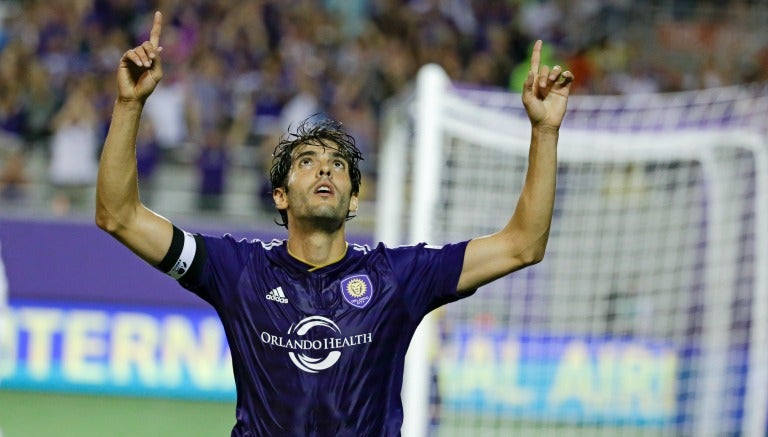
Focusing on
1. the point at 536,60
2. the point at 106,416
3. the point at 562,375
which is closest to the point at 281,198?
the point at 536,60

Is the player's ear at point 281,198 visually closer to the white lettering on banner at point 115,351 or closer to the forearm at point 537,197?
the forearm at point 537,197

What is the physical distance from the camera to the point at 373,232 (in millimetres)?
14242

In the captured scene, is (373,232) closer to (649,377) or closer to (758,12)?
(649,377)

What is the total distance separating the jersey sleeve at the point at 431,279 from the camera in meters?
4.94

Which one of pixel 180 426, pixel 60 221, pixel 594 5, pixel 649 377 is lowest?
pixel 180 426

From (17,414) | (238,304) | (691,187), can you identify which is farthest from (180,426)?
(238,304)

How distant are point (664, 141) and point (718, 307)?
4.76 feet

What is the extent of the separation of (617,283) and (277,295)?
19.2 feet

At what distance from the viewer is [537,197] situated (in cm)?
475

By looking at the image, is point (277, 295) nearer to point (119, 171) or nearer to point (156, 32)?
point (119, 171)

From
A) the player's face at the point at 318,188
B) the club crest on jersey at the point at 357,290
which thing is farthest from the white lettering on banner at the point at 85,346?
the club crest on jersey at the point at 357,290

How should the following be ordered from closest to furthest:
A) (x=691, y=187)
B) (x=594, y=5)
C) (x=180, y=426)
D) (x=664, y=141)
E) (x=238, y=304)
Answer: (x=238, y=304), (x=664, y=141), (x=691, y=187), (x=180, y=426), (x=594, y=5)

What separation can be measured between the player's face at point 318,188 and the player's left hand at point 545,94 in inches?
29.8

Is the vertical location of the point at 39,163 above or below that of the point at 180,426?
above
